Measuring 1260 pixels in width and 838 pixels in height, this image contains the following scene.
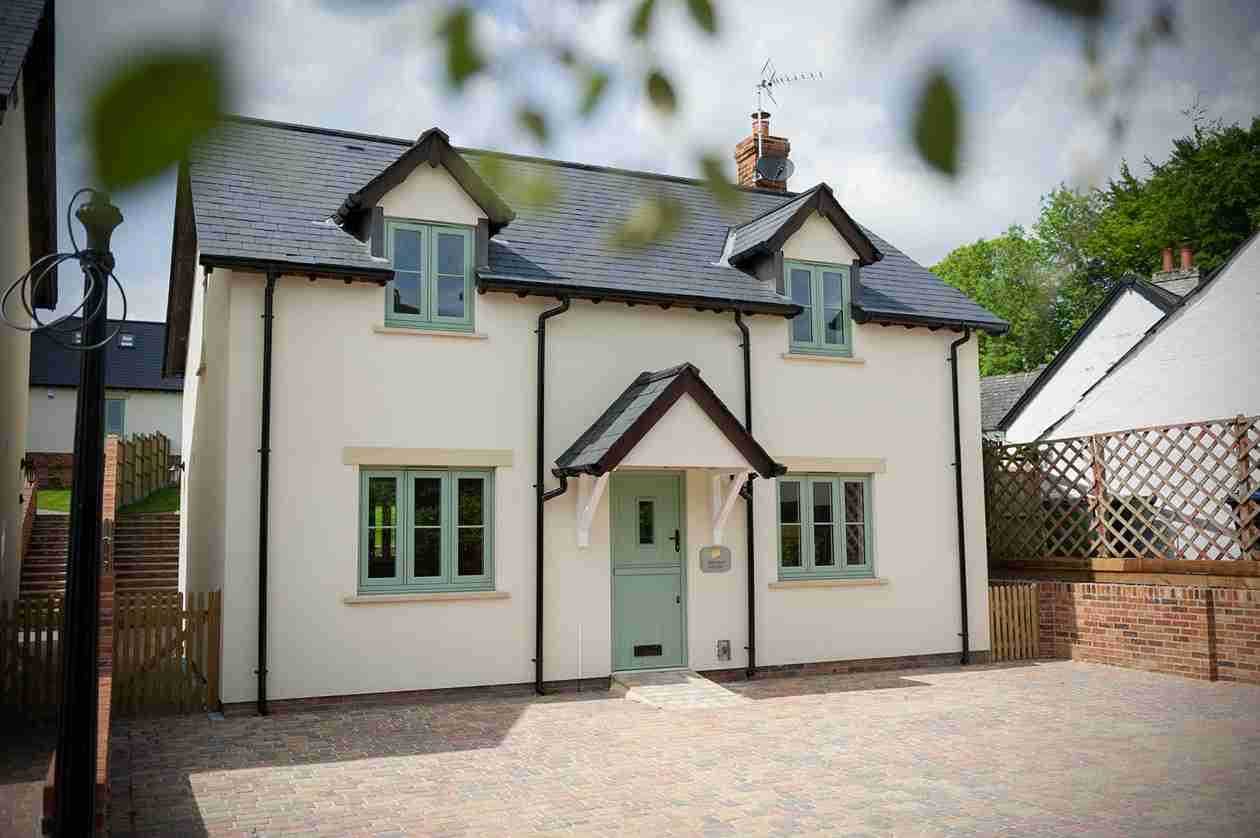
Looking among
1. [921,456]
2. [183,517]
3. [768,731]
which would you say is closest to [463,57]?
[768,731]

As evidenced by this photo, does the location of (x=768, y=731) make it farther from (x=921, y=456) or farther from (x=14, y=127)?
(x=14, y=127)

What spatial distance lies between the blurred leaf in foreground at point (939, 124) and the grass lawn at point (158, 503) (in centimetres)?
2948

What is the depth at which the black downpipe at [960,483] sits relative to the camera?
50.0 feet

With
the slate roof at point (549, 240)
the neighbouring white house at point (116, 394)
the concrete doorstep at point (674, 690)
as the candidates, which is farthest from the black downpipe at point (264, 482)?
the neighbouring white house at point (116, 394)

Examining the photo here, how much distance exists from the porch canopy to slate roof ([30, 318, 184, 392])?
30357 mm

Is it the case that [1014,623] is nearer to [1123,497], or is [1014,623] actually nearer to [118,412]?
[1123,497]

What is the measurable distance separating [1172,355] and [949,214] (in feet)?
64.6

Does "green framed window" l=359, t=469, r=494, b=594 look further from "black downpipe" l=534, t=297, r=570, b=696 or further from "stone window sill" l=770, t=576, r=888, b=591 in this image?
"stone window sill" l=770, t=576, r=888, b=591

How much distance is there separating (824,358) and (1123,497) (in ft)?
18.8

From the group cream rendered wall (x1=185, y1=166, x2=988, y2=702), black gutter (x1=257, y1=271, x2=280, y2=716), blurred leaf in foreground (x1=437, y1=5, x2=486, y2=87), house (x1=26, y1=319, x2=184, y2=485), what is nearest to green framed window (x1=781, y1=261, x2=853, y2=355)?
cream rendered wall (x1=185, y1=166, x2=988, y2=702)

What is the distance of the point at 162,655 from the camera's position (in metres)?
11.5

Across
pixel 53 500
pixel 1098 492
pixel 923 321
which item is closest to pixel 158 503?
pixel 53 500

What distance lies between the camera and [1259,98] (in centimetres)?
187

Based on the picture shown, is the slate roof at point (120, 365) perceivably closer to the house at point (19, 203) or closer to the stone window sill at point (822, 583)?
the house at point (19, 203)
